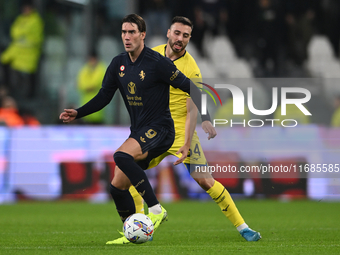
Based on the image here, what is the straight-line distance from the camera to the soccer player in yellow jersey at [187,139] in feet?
19.1

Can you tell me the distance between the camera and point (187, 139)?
18.6 feet

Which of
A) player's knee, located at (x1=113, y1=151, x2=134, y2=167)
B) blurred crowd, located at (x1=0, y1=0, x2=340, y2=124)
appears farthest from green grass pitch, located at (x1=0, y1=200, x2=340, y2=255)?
blurred crowd, located at (x1=0, y1=0, x2=340, y2=124)

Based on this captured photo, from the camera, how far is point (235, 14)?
14.1 metres

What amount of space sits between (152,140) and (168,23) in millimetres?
8726

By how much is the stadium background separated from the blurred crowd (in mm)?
24

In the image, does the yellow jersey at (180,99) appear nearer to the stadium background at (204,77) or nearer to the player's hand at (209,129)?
the player's hand at (209,129)

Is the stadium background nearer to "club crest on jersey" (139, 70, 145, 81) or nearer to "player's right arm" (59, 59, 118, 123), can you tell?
"player's right arm" (59, 59, 118, 123)

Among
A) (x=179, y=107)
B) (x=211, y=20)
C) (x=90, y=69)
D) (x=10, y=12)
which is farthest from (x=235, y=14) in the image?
(x=179, y=107)

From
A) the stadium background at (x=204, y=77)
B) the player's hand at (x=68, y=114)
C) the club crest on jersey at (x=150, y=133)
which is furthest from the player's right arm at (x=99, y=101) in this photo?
the stadium background at (x=204, y=77)

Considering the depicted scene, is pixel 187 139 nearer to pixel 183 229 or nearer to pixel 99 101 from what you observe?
pixel 99 101

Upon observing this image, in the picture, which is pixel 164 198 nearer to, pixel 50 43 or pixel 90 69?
pixel 90 69

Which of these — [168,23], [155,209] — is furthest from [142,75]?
[168,23]

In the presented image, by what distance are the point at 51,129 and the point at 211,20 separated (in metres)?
5.03

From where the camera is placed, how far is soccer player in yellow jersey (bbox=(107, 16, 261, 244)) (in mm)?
5828
